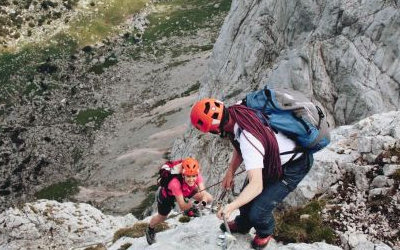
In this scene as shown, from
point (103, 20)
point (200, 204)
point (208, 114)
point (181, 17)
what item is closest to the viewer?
point (208, 114)

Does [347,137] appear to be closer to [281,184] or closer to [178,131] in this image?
[281,184]

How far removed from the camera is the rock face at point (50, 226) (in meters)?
33.2

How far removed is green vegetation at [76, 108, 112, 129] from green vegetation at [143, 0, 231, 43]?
96.9 feet

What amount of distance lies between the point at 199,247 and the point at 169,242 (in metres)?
1.40

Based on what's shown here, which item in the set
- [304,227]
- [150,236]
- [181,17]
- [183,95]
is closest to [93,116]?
[183,95]

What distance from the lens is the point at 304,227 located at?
13.3 m

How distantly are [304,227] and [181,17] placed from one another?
10457 centimetres

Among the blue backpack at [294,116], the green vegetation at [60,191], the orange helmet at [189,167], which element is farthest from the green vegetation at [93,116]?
the blue backpack at [294,116]

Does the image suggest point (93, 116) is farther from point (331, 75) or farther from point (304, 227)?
point (304, 227)

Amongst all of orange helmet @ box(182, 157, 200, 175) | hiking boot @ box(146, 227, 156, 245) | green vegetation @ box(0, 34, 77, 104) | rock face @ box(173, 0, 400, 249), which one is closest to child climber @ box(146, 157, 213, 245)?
orange helmet @ box(182, 157, 200, 175)

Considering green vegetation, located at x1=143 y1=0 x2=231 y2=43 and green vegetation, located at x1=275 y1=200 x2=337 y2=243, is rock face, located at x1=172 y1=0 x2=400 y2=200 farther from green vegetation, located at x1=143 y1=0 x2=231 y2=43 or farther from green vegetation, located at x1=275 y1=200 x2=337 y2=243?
green vegetation, located at x1=143 y1=0 x2=231 y2=43

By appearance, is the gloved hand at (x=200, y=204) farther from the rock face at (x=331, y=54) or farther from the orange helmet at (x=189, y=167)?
the rock face at (x=331, y=54)

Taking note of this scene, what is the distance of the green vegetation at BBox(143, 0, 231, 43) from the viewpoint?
355ft

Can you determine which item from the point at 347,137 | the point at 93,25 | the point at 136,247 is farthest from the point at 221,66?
the point at 93,25
